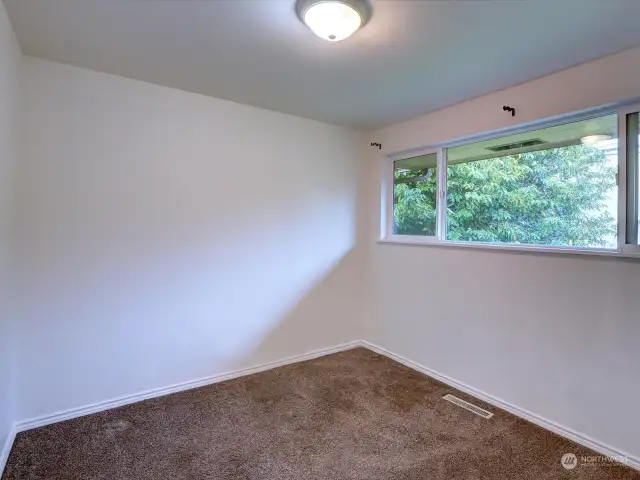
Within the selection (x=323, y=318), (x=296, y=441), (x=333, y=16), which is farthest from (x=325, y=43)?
(x=323, y=318)

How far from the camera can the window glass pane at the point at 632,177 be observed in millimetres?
2039

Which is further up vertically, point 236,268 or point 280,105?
point 280,105

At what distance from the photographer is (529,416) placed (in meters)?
2.41

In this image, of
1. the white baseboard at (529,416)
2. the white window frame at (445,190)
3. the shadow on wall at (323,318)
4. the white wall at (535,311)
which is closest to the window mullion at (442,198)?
the white window frame at (445,190)

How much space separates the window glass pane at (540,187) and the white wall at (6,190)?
3007mm

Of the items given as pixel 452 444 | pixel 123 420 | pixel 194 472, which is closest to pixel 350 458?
pixel 452 444

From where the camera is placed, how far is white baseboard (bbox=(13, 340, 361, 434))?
7.38 feet

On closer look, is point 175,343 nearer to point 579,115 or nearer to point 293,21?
point 293,21

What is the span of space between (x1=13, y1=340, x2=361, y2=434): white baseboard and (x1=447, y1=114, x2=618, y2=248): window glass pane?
1.83 m

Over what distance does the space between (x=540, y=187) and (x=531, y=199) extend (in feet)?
0.32

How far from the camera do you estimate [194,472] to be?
185 cm

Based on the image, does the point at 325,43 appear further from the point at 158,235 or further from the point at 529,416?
the point at 529,416

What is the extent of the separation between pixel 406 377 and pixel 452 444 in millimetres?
954

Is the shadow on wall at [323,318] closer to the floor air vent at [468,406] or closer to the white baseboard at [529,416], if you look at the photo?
the white baseboard at [529,416]
